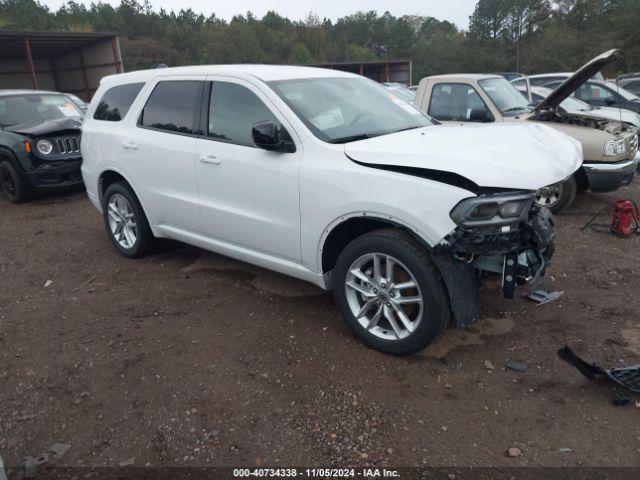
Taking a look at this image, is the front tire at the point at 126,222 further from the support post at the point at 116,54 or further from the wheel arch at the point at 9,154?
the support post at the point at 116,54

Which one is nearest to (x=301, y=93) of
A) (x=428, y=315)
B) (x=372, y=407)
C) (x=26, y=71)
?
(x=428, y=315)

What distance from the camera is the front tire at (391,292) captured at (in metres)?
3.03

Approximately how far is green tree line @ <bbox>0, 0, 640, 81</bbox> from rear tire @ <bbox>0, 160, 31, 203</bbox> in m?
34.6

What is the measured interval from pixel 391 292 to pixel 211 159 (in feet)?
6.02

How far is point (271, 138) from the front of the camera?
3410 mm

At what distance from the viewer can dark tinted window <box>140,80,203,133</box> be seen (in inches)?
168

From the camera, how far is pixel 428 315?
3053 millimetres

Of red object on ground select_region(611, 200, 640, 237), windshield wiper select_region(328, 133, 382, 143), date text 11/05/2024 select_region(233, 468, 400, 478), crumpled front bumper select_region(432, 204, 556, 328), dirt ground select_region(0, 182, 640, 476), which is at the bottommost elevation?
date text 11/05/2024 select_region(233, 468, 400, 478)

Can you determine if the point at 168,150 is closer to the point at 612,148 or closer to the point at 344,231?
the point at 344,231

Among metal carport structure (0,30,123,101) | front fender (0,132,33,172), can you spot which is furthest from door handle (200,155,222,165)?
metal carport structure (0,30,123,101)

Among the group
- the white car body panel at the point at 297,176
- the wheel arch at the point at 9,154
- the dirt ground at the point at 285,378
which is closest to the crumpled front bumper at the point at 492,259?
the white car body panel at the point at 297,176

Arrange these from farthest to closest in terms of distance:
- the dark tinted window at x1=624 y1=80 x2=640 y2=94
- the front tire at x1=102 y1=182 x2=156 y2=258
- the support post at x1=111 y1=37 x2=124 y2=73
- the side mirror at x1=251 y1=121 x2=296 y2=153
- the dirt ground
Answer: the support post at x1=111 y1=37 x2=124 y2=73
the dark tinted window at x1=624 y1=80 x2=640 y2=94
the front tire at x1=102 y1=182 x2=156 y2=258
the side mirror at x1=251 y1=121 x2=296 y2=153
the dirt ground

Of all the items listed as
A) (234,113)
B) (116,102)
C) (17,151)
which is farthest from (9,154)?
(234,113)

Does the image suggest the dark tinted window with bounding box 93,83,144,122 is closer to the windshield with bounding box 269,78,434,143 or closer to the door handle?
the door handle
